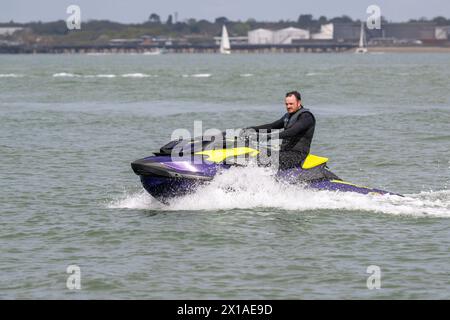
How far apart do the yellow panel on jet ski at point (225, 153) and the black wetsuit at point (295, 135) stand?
13.1 inches

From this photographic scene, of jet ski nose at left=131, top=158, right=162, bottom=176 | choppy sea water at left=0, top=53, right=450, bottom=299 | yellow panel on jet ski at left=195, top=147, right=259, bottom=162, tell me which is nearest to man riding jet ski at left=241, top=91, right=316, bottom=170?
yellow panel on jet ski at left=195, top=147, right=259, bottom=162

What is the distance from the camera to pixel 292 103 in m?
13.7

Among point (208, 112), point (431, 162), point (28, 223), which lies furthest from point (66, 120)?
point (28, 223)

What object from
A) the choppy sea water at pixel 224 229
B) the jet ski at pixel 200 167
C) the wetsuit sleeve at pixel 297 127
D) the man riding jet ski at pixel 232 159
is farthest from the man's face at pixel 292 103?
the choppy sea water at pixel 224 229

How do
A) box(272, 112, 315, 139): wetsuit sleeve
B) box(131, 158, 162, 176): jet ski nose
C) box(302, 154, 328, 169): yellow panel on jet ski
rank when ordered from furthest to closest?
1. box(302, 154, 328, 169): yellow panel on jet ski
2. box(272, 112, 315, 139): wetsuit sleeve
3. box(131, 158, 162, 176): jet ski nose

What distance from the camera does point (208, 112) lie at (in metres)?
36.3

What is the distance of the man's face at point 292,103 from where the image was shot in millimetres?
13688

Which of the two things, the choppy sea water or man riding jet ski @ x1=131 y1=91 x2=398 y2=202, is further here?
man riding jet ski @ x1=131 y1=91 x2=398 y2=202

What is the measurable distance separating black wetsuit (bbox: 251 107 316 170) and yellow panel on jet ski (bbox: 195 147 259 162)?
332 mm

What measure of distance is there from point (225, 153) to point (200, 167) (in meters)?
0.43

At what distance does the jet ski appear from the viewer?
Answer: 540 inches

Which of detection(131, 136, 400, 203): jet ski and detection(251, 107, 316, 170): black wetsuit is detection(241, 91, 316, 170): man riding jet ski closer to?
detection(251, 107, 316, 170): black wetsuit

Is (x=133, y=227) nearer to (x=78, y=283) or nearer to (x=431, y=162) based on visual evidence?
(x=78, y=283)

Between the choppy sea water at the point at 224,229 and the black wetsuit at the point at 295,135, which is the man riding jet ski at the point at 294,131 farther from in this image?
the choppy sea water at the point at 224,229
